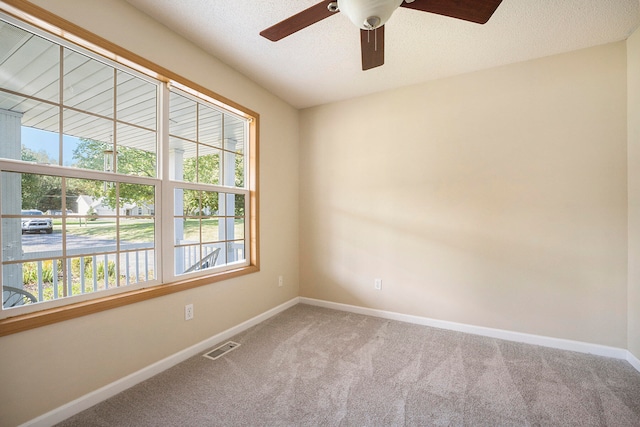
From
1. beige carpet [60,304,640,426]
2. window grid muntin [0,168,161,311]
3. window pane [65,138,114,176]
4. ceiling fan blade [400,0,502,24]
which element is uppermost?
ceiling fan blade [400,0,502,24]

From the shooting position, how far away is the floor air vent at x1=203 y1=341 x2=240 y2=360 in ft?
7.66

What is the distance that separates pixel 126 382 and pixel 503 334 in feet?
10.5

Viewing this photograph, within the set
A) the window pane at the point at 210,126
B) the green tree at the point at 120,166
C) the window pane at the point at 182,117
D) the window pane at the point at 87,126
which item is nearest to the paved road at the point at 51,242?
the green tree at the point at 120,166

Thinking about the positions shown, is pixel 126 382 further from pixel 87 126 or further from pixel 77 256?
pixel 87 126

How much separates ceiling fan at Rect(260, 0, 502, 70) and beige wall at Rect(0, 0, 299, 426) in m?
1.12

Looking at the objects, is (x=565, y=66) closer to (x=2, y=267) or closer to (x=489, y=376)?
(x=489, y=376)

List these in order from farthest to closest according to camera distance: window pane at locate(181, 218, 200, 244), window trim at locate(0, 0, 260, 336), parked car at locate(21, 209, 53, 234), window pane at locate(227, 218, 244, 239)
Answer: window pane at locate(227, 218, 244, 239) < window pane at locate(181, 218, 200, 244) < parked car at locate(21, 209, 53, 234) < window trim at locate(0, 0, 260, 336)

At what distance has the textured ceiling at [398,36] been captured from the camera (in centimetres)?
194

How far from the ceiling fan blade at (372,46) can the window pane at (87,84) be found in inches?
70.2

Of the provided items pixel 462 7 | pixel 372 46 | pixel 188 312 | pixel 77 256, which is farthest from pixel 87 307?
pixel 462 7

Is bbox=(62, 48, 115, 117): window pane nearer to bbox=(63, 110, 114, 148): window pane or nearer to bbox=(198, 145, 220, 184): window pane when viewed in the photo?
bbox=(63, 110, 114, 148): window pane

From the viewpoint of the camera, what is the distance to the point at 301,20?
148 cm

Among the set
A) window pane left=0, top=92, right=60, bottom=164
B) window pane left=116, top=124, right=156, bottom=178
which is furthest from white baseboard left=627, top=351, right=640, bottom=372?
window pane left=0, top=92, right=60, bottom=164

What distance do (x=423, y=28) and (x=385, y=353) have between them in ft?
8.86
